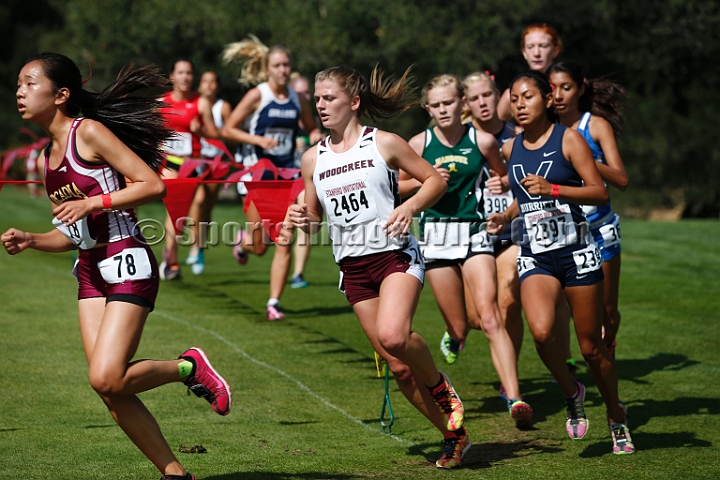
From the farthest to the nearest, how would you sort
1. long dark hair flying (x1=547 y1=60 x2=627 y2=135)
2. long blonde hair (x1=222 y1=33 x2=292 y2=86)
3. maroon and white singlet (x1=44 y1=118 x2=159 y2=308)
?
long blonde hair (x1=222 y1=33 x2=292 y2=86)
long dark hair flying (x1=547 y1=60 x2=627 y2=135)
maroon and white singlet (x1=44 y1=118 x2=159 y2=308)

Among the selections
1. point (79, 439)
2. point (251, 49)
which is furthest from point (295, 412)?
point (251, 49)

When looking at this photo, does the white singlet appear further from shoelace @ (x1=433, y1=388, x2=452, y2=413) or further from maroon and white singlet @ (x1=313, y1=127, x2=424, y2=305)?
shoelace @ (x1=433, y1=388, x2=452, y2=413)

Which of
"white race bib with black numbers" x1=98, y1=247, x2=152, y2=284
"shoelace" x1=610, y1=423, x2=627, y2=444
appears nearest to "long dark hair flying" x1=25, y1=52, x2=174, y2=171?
"white race bib with black numbers" x1=98, y1=247, x2=152, y2=284

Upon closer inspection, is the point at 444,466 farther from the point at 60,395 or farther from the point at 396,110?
the point at 60,395

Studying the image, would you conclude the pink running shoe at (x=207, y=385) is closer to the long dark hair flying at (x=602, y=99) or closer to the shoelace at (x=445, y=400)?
the shoelace at (x=445, y=400)

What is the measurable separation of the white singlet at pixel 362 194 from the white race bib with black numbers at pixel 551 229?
94 cm

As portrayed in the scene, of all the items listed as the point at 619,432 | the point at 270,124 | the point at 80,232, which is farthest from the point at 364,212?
the point at 270,124

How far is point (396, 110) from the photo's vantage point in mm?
5680

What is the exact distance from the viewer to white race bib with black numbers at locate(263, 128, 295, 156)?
10.3 m

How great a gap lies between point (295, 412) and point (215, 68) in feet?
81.9

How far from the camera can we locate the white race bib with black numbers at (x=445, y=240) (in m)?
6.70

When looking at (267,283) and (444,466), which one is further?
(267,283)

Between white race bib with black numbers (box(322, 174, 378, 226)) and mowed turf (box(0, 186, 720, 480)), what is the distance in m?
1.43

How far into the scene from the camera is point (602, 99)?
6930 millimetres
